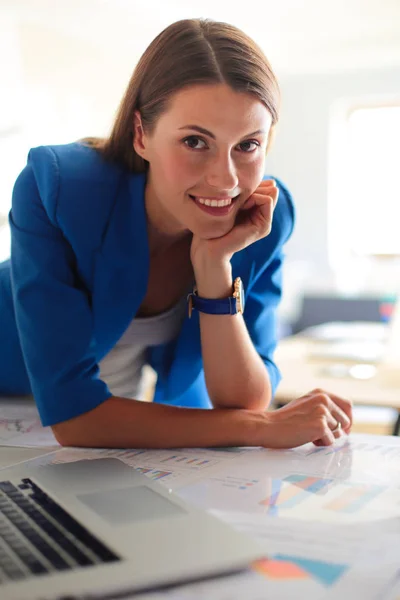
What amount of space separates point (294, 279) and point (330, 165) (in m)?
1.11

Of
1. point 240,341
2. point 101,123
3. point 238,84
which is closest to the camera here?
point 238,84

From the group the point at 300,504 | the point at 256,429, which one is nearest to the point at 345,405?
the point at 256,429

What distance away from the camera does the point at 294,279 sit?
22.8 feet

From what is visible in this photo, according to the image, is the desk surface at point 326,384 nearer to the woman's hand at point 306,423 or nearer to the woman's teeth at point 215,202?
the woman's hand at point 306,423

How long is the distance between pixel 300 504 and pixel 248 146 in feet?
1.86

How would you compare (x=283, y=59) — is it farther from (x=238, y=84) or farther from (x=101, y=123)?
(x=238, y=84)

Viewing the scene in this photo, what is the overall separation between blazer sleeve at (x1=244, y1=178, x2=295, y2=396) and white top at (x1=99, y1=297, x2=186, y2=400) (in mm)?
137

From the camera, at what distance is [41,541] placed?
2.23 feet

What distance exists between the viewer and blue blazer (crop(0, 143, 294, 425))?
114 centimetres

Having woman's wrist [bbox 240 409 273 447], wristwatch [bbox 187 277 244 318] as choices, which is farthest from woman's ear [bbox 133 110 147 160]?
woman's wrist [bbox 240 409 273 447]

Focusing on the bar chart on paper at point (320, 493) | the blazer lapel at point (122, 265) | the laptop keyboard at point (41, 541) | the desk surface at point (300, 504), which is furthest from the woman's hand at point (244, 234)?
the laptop keyboard at point (41, 541)

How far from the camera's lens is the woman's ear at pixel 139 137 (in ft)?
4.06

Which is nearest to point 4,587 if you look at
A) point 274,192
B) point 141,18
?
point 274,192

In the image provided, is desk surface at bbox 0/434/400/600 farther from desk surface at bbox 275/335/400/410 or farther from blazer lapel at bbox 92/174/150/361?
desk surface at bbox 275/335/400/410
